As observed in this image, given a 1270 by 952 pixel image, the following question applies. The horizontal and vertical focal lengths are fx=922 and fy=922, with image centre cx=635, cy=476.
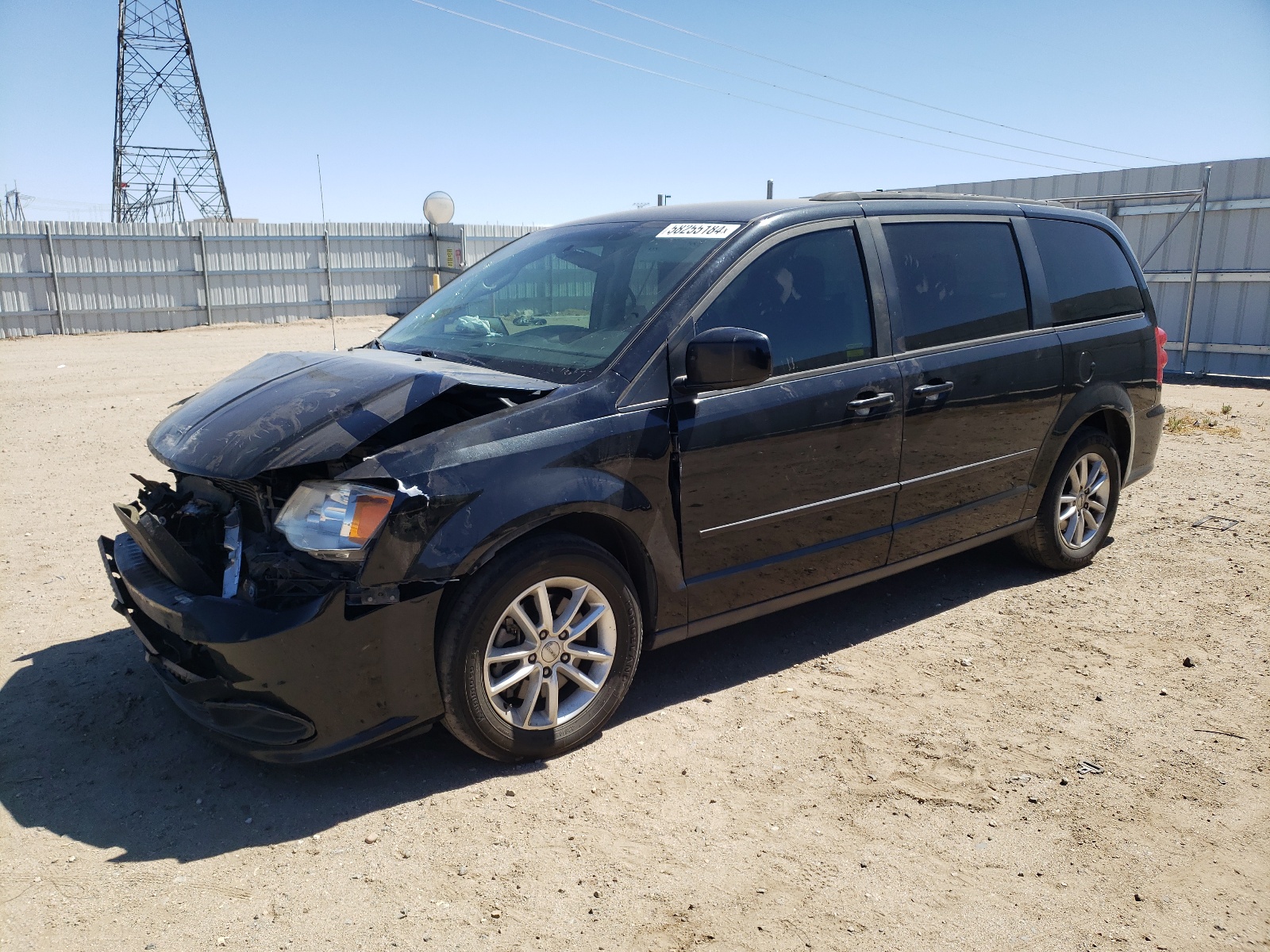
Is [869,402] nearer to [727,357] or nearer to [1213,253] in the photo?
[727,357]

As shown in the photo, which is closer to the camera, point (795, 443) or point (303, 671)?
point (303, 671)

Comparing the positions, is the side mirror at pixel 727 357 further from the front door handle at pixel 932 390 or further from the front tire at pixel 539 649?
the front door handle at pixel 932 390

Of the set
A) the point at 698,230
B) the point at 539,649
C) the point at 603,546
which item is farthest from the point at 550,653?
the point at 698,230

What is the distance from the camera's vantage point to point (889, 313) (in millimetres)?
4191

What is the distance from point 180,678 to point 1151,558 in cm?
535

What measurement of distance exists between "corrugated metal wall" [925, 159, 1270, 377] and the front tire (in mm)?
12278

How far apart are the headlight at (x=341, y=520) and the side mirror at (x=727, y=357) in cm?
120

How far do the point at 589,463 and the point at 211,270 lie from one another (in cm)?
2181

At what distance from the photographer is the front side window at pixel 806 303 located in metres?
3.74

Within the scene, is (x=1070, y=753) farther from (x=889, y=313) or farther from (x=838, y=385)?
(x=889, y=313)

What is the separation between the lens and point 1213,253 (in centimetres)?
1414

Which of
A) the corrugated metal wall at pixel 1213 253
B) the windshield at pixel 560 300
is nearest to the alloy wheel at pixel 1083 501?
the windshield at pixel 560 300

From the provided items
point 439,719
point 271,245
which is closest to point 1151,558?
point 439,719

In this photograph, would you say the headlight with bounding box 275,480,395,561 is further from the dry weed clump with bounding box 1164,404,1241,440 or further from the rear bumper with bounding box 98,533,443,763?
the dry weed clump with bounding box 1164,404,1241,440
